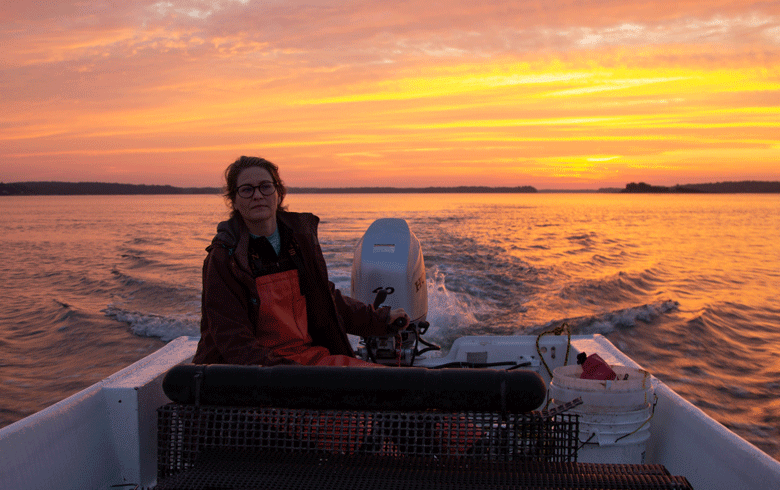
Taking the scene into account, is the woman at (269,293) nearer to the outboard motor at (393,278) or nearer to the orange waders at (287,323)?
the orange waders at (287,323)

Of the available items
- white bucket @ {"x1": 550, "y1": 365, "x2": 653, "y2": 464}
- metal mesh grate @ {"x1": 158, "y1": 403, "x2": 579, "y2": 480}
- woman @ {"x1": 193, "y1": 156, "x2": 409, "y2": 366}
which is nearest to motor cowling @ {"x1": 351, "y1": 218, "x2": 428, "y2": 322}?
woman @ {"x1": 193, "y1": 156, "x2": 409, "y2": 366}

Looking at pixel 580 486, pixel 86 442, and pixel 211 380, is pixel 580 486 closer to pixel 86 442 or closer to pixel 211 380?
pixel 211 380

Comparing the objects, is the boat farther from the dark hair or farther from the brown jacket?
the dark hair

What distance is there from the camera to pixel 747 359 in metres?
6.93

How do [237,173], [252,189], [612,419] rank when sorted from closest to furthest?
[612,419] < [252,189] < [237,173]

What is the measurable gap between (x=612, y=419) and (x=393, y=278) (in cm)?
204

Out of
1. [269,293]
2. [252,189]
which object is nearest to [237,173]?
[252,189]

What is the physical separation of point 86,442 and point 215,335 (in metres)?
0.59

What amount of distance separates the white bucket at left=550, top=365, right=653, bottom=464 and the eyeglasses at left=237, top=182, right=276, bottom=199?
1.41m

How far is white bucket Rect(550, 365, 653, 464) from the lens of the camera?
6.84 ft

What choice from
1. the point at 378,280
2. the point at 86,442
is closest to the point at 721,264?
the point at 378,280

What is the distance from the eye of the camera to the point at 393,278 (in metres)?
3.92

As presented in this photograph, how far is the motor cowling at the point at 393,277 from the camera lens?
12.3 ft

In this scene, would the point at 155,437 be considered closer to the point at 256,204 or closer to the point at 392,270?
the point at 256,204
